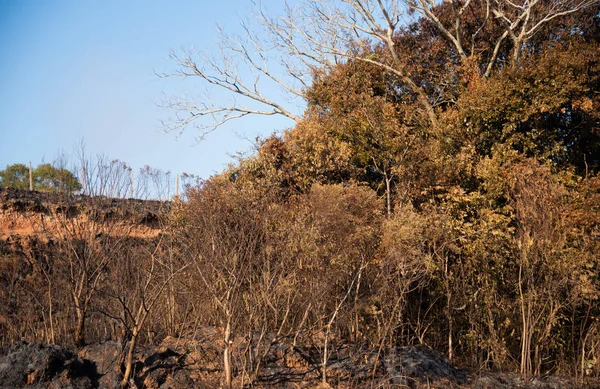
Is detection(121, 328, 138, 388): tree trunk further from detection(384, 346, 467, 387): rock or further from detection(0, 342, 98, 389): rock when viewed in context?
detection(384, 346, 467, 387): rock

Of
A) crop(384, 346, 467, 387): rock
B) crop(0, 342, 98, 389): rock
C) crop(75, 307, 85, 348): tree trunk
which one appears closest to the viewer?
crop(0, 342, 98, 389): rock

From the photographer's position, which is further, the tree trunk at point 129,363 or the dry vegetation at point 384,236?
the dry vegetation at point 384,236

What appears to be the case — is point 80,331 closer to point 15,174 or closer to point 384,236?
point 384,236

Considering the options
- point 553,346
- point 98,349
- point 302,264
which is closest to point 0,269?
point 98,349

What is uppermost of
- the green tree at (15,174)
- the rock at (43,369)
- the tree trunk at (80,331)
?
the green tree at (15,174)

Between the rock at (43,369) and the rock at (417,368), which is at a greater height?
the rock at (43,369)

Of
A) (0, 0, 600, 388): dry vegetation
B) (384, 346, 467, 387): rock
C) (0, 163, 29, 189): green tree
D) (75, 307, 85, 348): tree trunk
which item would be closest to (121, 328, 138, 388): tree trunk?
(0, 0, 600, 388): dry vegetation

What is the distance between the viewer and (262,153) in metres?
20.9

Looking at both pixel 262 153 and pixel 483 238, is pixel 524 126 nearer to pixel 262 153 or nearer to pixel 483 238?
pixel 483 238

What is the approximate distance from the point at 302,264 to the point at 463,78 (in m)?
10.9

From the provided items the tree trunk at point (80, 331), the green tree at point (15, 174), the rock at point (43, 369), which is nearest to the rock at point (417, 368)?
the rock at point (43, 369)

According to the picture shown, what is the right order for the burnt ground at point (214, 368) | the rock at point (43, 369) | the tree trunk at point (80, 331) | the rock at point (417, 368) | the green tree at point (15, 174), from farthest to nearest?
1. the green tree at point (15, 174)
2. the rock at point (417, 368)
3. the tree trunk at point (80, 331)
4. the burnt ground at point (214, 368)
5. the rock at point (43, 369)

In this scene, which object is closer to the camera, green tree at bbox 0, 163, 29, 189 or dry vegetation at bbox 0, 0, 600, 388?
dry vegetation at bbox 0, 0, 600, 388

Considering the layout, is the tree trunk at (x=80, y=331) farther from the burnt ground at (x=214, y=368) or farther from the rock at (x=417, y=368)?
the rock at (x=417, y=368)
